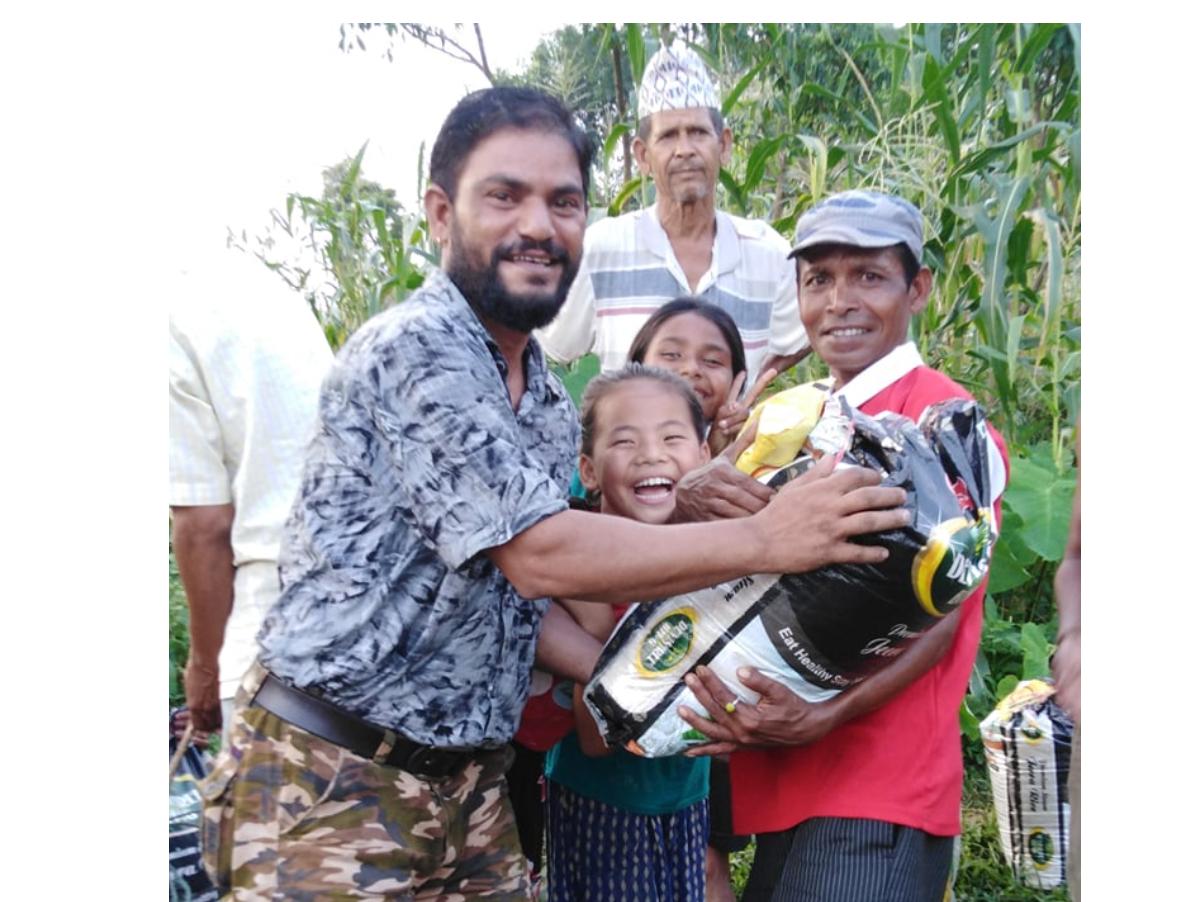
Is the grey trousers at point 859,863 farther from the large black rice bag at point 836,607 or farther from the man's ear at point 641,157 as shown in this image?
the man's ear at point 641,157

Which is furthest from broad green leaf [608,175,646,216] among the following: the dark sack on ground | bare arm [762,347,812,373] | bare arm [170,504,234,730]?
the dark sack on ground

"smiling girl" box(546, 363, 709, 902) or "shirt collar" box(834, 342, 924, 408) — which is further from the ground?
"shirt collar" box(834, 342, 924, 408)

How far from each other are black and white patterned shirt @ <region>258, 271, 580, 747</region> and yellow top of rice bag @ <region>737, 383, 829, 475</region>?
0.28 metres

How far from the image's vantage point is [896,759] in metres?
1.71

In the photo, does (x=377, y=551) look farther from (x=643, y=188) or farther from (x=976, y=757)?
(x=976, y=757)

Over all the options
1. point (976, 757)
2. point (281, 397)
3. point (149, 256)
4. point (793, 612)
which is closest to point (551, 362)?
point (281, 397)

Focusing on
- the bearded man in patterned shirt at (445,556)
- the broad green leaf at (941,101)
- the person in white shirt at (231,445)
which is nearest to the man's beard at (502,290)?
the bearded man in patterned shirt at (445,556)

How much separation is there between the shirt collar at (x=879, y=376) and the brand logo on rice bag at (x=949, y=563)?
31cm

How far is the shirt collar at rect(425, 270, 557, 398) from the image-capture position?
1636 millimetres

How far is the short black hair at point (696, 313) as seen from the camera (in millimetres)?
2215

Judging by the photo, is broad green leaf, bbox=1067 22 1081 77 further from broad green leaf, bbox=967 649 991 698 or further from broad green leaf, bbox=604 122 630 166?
broad green leaf, bbox=967 649 991 698

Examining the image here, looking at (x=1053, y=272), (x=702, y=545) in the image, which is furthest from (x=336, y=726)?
(x=1053, y=272)

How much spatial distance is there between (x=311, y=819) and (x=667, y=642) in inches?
21.9

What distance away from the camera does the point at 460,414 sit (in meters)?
1.49
